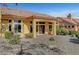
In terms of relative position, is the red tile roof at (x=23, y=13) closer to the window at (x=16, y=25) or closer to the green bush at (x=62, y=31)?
the window at (x=16, y=25)

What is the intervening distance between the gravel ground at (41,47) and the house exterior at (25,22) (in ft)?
0.66

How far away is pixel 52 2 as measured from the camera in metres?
26.4

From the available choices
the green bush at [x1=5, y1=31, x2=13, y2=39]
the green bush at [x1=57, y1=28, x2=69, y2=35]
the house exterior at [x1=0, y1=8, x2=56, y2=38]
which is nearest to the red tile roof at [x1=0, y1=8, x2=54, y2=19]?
the house exterior at [x1=0, y1=8, x2=56, y2=38]

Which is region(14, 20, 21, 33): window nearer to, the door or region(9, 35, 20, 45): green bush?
region(9, 35, 20, 45): green bush

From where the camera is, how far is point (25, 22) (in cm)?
2666

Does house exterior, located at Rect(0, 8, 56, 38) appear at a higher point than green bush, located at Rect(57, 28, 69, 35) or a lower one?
higher

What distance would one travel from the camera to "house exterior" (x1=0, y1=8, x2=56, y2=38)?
2661 cm

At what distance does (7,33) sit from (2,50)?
53cm

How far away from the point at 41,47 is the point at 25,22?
883mm

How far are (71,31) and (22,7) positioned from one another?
1.63 m

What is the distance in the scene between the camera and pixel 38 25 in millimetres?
26703

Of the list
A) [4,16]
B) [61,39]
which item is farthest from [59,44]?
[4,16]

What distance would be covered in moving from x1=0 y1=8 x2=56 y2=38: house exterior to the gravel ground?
7.9 inches

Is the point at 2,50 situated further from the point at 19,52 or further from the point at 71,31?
the point at 71,31
